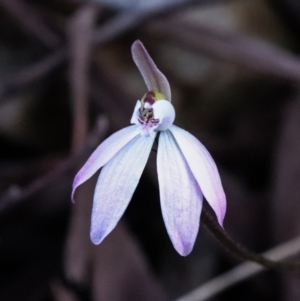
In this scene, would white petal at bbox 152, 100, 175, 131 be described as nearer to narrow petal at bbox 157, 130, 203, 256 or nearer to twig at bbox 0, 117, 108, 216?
narrow petal at bbox 157, 130, 203, 256

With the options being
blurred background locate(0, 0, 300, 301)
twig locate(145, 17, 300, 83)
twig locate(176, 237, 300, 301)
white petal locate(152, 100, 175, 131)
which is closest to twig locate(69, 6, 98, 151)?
blurred background locate(0, 0, 300, 301)

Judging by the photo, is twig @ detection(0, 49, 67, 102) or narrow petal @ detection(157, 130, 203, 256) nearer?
narrow petal @ detection(157, 130, 203, 256)

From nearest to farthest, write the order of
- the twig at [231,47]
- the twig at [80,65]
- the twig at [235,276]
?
the twig at [235,276]
the twig at [80,65]
the twig at [231,47]

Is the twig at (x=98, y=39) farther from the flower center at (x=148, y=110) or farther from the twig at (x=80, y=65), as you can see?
the flower center at (x=148, y=110)

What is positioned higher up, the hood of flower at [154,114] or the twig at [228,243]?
the hood of flower at [154,114]

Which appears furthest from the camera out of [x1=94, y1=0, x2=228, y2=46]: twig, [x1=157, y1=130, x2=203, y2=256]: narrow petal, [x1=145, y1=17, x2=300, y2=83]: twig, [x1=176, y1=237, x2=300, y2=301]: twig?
[x1=94, y1=0, x2=228, y2=46]: twig

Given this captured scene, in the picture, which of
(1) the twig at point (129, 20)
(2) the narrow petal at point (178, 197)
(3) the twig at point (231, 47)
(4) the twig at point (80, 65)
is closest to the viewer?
(2) the narrow petal at point (178, 197)

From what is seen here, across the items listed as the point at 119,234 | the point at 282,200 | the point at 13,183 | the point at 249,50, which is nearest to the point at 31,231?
the point at 13,183

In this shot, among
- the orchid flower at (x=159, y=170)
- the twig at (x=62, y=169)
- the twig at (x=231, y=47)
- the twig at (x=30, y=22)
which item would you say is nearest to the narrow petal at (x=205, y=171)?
the orchid flower at (x=159, y=170)
